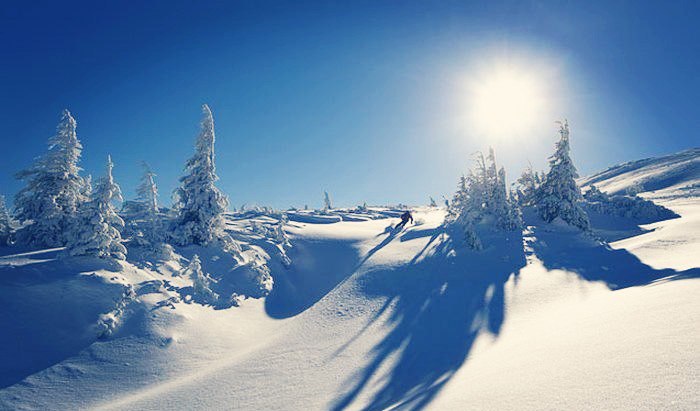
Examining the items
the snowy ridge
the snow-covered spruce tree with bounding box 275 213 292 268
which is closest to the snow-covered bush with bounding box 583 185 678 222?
the snowy ridge

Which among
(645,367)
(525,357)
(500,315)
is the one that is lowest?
(500,315)

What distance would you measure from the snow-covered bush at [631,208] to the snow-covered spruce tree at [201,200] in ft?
110

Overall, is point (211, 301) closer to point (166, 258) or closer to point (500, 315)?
point (166, 258)

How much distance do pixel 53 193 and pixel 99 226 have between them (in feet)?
18.5

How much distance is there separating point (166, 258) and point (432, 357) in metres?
15.5

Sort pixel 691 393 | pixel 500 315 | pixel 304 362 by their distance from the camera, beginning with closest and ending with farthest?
pixel 691 393, pixel 304 362, pixel 500 315

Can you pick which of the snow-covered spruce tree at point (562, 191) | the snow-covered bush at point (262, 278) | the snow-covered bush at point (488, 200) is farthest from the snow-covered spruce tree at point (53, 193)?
the snow-covered spruce tree at point (562, 191)

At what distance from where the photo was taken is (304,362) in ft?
42.8

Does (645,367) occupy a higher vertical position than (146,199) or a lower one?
lower

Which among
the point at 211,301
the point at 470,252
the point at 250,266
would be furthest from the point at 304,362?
the point at 470,252

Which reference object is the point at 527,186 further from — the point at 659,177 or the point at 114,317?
Answer: the point at 659,177

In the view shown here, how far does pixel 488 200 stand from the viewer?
29703 mm

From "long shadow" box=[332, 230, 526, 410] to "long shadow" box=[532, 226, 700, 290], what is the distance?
5.64 feet

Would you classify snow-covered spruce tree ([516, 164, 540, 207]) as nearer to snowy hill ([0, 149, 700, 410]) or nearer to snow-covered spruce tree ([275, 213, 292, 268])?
snowy hill ([0, 149, 700, 410])
